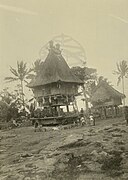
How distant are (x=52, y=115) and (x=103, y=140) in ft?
16.1

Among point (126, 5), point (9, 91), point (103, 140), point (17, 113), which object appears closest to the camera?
point (126, 5)

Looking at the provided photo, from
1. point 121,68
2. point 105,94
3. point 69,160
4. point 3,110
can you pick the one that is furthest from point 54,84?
point 69,160

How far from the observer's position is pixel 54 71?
11.3 meters

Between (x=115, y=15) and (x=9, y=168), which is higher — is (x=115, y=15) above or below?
above

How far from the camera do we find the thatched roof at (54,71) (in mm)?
11226

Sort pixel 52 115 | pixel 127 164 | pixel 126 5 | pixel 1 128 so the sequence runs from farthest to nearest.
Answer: pixel 1 128 < pixel 52 115 < pixel 126 5 < pixel 127 164

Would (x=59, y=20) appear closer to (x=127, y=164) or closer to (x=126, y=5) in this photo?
(x=126, y=5)

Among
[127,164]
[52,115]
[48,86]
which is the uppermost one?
[48,86]

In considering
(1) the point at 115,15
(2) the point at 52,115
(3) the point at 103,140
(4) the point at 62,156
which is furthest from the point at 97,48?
(2) the point at 52,115

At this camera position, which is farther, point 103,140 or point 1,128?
point 1,128

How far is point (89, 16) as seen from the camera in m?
5.87

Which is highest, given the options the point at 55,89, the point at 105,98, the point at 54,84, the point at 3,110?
the point at 54,84

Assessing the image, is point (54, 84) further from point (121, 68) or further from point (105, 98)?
point (105, 98)

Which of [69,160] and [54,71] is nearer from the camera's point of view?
[69,160]
